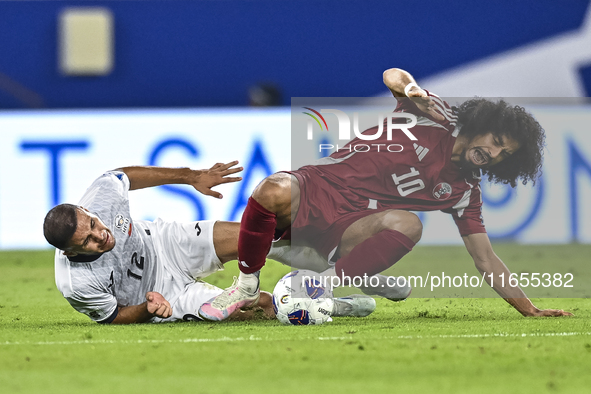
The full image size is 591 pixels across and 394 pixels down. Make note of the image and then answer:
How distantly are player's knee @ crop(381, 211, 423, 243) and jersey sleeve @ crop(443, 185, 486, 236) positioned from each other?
220mm

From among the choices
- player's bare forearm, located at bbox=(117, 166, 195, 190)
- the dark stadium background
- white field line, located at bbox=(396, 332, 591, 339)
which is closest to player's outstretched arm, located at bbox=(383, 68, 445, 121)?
white field line, located at bbox=(396, 332, 591, 339)

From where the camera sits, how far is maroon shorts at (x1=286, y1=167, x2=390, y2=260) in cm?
439

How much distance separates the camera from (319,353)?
11.1ft

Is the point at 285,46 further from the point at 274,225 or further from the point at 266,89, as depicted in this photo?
the point at 274,225

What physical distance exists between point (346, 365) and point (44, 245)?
6516 mm

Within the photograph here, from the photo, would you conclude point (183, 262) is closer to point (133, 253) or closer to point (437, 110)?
point (133, 253)

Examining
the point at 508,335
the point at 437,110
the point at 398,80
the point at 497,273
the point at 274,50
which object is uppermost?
the point at 274,50

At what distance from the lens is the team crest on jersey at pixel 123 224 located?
4453mm

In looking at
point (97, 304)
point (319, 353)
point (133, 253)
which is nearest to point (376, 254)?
point (319, 353)

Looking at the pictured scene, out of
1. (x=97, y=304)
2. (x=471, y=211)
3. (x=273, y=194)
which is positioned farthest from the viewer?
(x=471, y=211)

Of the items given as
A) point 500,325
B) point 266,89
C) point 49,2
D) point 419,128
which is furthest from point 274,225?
point 49,2

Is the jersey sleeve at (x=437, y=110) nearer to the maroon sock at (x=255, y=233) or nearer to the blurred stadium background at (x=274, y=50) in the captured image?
the maroon sock at (x=255, y=233)

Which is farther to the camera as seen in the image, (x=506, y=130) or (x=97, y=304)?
(x=506, y=130)

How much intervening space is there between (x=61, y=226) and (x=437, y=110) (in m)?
2.00
